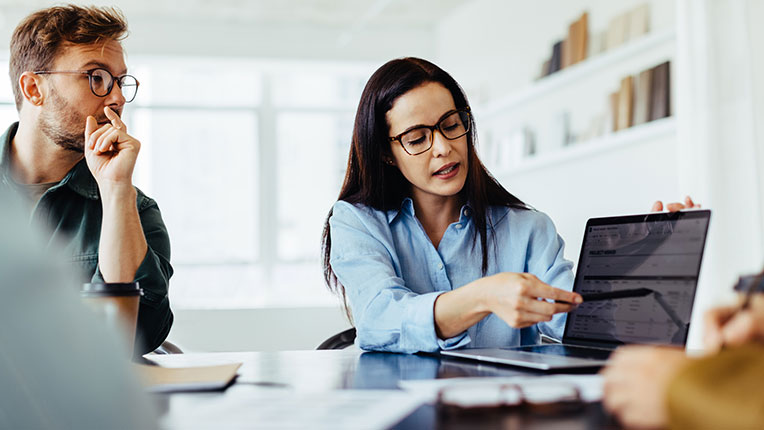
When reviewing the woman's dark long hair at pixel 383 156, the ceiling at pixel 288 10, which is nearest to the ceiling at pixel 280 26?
the ceiling at pixel 288 10

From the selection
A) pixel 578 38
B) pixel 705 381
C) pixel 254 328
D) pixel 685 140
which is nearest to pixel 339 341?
pixel 705 381

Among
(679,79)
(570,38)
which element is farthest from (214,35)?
(679,79)

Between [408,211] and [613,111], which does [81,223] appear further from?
[613,111]

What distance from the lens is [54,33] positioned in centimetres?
196

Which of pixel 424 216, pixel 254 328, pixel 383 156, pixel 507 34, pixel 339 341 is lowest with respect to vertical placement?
pixel 254 328

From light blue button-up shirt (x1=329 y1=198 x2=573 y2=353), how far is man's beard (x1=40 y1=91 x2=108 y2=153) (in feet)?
2.43

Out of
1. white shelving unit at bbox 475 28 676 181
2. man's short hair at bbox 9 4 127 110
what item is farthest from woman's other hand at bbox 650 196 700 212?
white shelving unit at bbox 475 28 676 181

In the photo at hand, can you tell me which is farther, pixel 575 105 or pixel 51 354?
pixel 575 105

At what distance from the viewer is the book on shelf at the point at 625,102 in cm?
374

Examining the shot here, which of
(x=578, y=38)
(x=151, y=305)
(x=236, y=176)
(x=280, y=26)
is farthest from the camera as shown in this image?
(x=236, y=176)

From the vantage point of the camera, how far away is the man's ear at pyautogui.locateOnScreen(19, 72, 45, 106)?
198 centimetres

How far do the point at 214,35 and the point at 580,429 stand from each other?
5.96 m

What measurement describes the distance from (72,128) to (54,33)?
265 mm

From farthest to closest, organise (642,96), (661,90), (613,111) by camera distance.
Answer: (613,111)
(642,96)
(661,90)
